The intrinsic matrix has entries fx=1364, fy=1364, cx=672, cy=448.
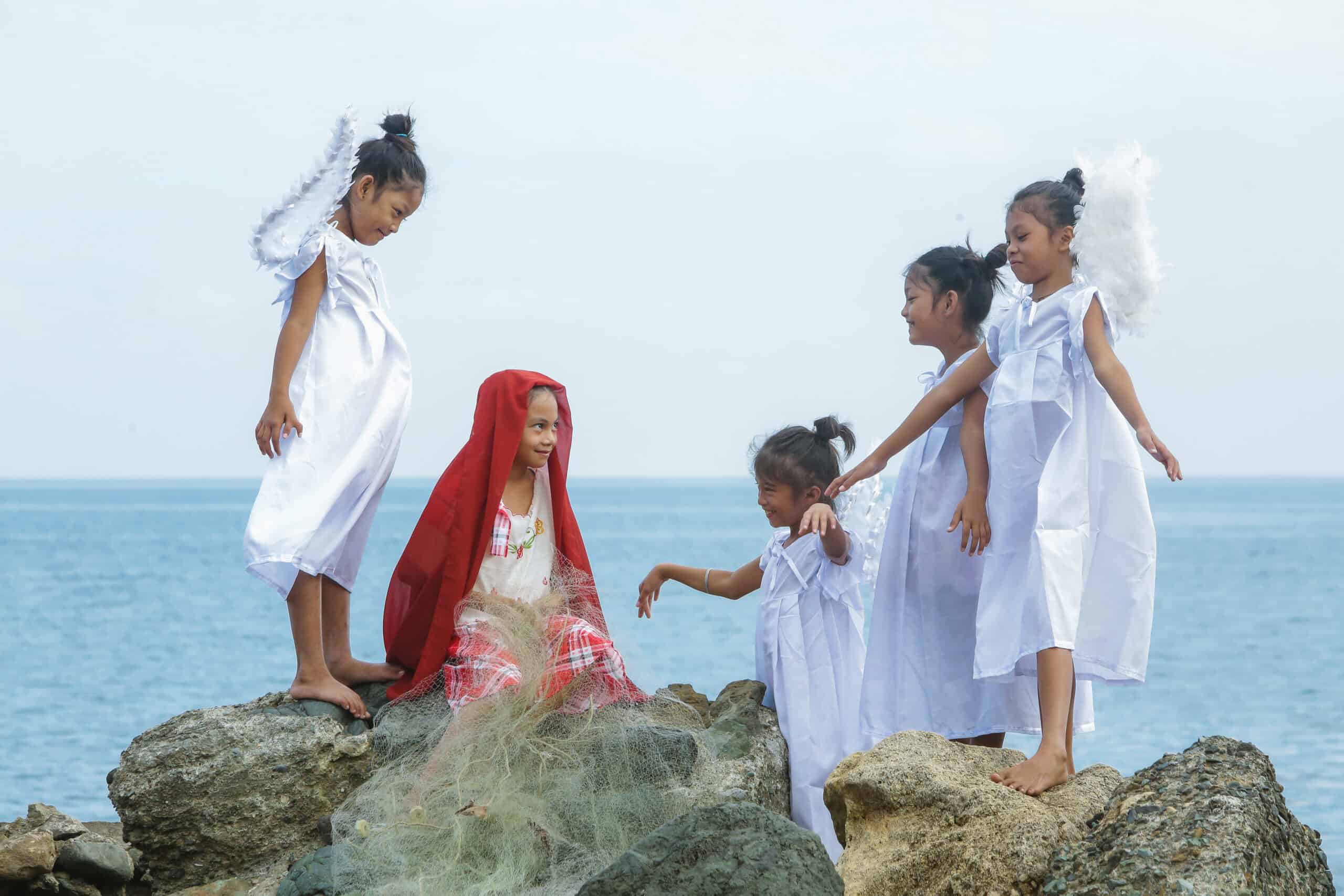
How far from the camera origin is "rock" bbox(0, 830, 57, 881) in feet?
15.7

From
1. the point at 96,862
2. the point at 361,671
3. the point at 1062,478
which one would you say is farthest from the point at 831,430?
the point at 96,862

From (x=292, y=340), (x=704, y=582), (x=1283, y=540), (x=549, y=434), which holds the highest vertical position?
(x=292, y=340)

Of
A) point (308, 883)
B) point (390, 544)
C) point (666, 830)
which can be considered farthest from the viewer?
point (390, 544)

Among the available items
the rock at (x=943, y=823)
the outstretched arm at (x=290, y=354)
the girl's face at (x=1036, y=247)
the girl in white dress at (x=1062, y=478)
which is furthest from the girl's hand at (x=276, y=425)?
the girl's face at (x=1036, y=247)

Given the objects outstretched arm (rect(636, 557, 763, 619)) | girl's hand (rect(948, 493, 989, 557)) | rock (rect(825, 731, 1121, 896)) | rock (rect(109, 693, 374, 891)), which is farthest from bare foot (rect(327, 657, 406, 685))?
girl's hand (rect(948, 493, 989, 557))

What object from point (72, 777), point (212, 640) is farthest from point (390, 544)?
point (72, 777)

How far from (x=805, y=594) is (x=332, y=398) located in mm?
2108

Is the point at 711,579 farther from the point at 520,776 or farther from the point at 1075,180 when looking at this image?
the point at 1075,180

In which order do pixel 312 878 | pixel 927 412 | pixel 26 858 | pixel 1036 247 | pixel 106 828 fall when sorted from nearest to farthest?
pixel 312 878
pixel 26 858
pixel 1036 247
pixel 927 412
pixel 106 828

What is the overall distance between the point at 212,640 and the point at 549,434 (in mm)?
25228

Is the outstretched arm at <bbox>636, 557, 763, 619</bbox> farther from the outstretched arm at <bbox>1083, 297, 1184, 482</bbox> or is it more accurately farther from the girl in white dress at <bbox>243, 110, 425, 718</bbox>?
the outstretched arm at <bbox>1083, 297, 1184, 482</bbox>

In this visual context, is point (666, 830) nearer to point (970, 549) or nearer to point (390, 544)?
point (970, 549)

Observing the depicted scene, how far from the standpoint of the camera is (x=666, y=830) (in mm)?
3777

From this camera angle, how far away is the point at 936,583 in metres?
5.62
